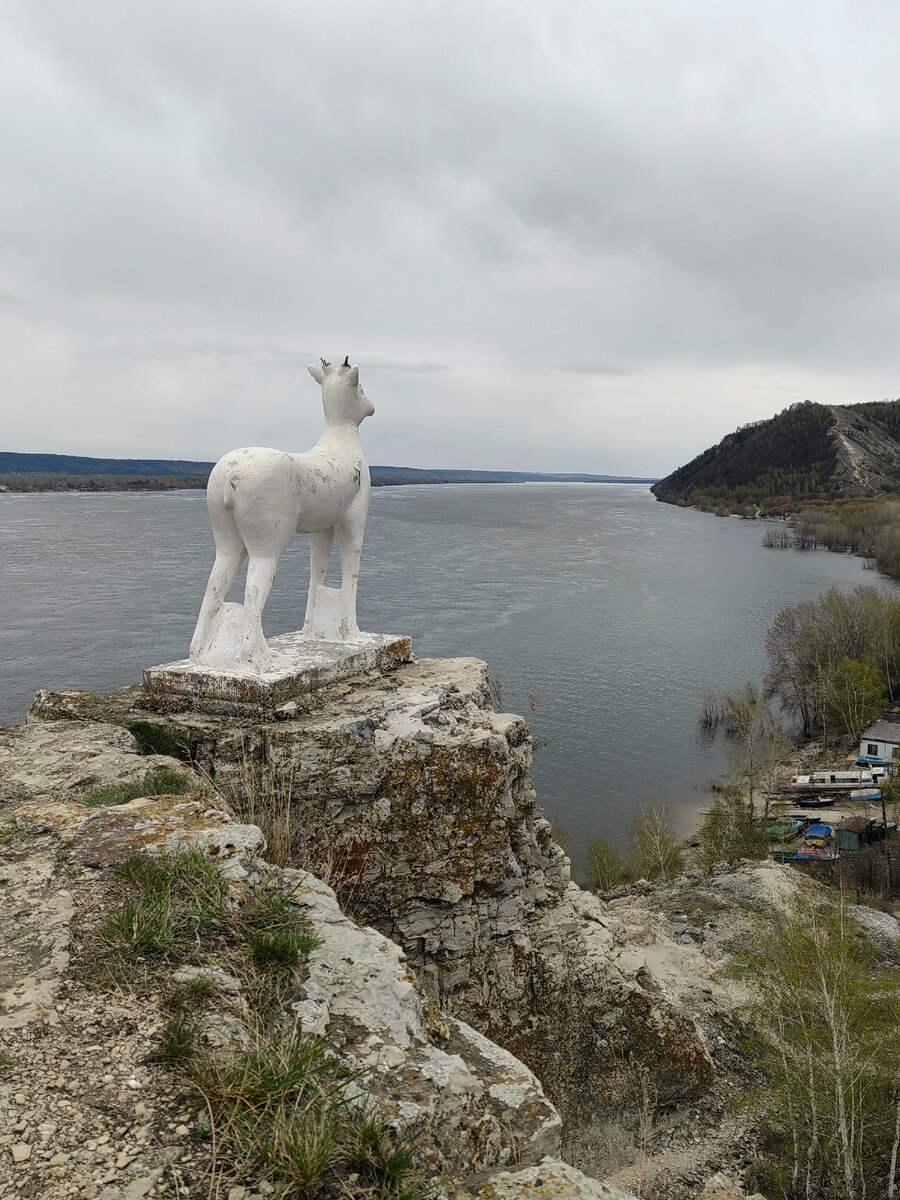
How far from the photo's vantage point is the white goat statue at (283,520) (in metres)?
7.57

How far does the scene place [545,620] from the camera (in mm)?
49250

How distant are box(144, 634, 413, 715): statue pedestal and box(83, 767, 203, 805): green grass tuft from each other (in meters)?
1.30

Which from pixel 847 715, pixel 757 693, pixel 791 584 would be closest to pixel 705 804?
pixel 757 693

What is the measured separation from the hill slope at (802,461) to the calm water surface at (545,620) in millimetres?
56140

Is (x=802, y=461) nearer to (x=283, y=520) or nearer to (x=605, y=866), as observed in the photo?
(x=605, y=866)

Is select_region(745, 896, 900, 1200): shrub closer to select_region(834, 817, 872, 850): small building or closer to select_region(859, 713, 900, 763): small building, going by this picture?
select_region(834, 817, 872, 850): small building

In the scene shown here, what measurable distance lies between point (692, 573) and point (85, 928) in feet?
239

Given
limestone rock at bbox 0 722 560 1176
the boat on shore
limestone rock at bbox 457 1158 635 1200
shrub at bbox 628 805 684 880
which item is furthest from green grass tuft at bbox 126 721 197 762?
the boat on shore

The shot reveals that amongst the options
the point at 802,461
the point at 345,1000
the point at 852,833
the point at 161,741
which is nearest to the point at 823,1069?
the point at 345,1000

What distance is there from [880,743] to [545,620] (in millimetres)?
20128

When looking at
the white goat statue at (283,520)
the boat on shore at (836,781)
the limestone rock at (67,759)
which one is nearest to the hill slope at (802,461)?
the boat on shore at (836,781)

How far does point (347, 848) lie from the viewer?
20.4 ft

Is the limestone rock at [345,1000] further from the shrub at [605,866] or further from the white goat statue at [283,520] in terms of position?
the shrub at [605,866]

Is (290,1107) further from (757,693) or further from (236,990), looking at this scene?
(757,693)
